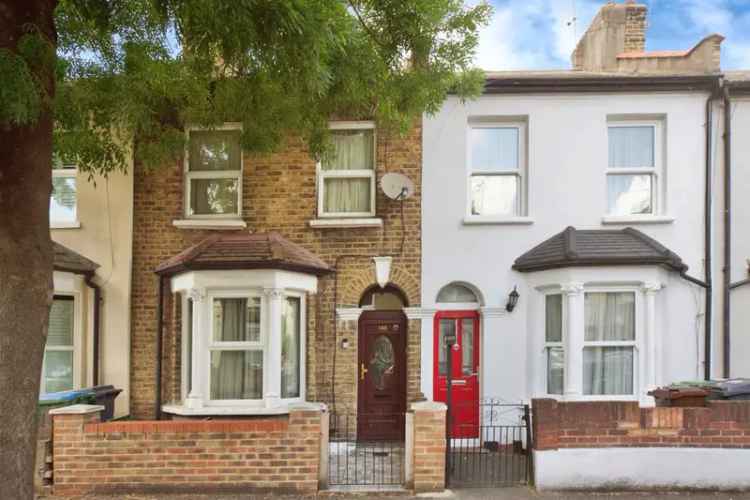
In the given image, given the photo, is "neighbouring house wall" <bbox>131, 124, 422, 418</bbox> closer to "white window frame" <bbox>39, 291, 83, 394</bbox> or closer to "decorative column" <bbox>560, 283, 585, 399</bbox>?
"white window frame" <bbox>39, 291, 83, 394</bbox>

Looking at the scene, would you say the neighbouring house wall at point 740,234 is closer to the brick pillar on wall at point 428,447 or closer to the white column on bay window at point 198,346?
the brick pillar on wall at point 428,447

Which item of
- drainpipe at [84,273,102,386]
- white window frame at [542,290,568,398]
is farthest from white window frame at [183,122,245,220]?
white window frame at [542,290,568,398]

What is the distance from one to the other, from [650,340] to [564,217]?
7.20 feet

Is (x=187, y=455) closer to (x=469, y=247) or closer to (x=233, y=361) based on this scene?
(x=233, y=361)

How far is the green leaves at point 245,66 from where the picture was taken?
15.7ft

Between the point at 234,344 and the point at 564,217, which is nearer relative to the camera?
the point at 234,344

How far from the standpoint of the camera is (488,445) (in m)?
8.65

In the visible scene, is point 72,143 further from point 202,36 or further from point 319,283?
point 319,283

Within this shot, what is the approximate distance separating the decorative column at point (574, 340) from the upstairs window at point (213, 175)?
17.5 ft

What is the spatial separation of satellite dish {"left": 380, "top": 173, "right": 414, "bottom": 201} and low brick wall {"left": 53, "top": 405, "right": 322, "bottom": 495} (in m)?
3.70

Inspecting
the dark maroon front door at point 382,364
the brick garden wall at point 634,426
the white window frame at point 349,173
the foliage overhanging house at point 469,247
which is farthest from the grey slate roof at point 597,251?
the white window frame at point 349,173

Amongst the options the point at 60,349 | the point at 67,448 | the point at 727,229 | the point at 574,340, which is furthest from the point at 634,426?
the point at 60,349

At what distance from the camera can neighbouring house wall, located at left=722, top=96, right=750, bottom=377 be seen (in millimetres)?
8812

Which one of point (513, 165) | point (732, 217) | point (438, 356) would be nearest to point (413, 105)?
point (513, 165)
